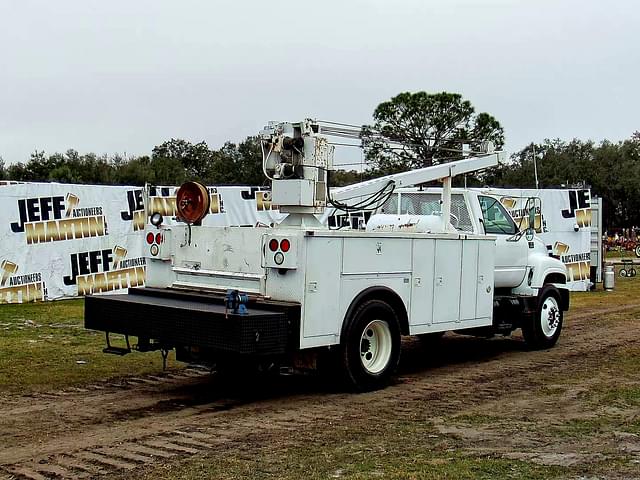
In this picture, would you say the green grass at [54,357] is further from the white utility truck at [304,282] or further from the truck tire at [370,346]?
the truck tire at [370,346]

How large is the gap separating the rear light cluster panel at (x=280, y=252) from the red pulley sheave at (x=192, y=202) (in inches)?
47.4

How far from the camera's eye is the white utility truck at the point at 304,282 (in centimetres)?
859

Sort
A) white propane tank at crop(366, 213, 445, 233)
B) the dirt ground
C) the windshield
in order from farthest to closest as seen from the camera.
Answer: the windshield
white propane tank at crop(366, 213, 445, 233)
the dirt ground

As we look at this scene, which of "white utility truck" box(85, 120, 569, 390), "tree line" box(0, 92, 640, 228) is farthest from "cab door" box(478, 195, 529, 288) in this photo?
"tree line" box(0, 92, 640, 228)

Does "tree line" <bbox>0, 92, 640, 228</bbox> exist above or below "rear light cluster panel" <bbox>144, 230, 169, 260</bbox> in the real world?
above

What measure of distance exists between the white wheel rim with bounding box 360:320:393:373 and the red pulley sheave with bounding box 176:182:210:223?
230 cm

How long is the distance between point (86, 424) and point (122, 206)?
13.3m

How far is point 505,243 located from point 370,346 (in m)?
3.57

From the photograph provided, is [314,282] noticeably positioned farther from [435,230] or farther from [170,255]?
[435,230]

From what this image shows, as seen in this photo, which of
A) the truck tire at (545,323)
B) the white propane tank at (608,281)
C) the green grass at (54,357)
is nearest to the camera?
the green grass at (54,357)

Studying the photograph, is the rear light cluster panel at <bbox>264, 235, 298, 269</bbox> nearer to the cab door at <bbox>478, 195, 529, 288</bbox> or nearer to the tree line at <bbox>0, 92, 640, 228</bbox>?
the cab door at <bbox>478, 195, 529, 288</bbox>

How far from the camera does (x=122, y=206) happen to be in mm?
20703

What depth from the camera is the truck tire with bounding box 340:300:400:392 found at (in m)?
9.18

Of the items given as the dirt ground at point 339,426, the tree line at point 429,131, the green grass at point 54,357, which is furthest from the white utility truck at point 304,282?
the tree line at point 429,131
